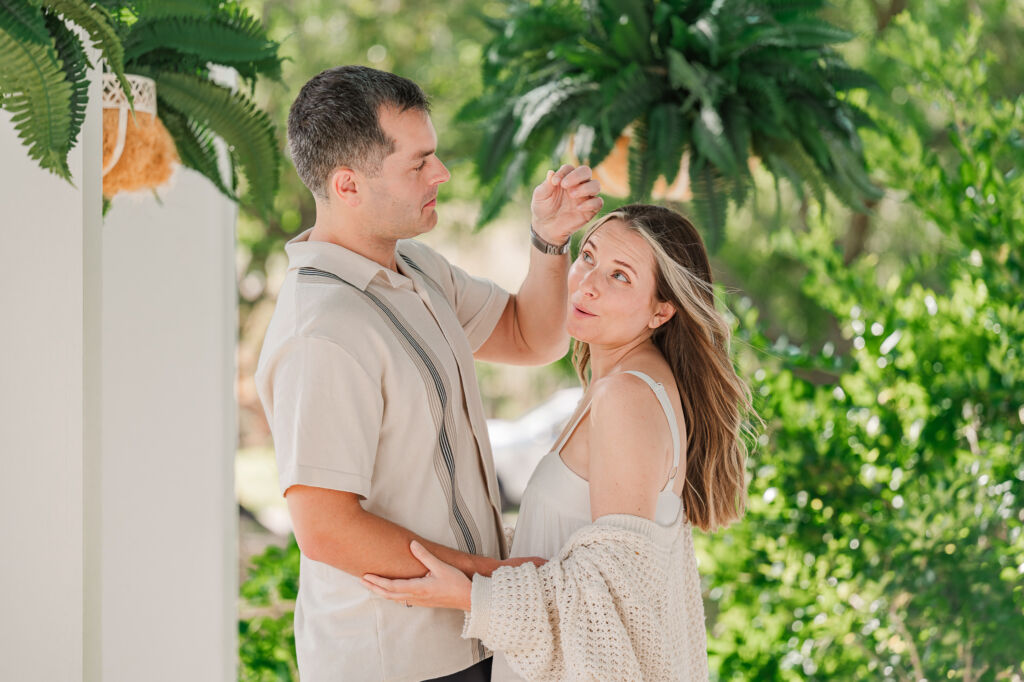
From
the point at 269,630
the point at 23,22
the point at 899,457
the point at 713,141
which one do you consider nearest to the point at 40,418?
the point at 23,22

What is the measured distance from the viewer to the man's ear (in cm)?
157

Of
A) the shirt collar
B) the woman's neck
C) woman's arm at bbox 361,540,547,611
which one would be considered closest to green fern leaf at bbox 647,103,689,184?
the woman's neck

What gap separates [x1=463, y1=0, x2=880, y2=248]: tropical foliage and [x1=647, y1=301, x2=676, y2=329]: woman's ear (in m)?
0.57

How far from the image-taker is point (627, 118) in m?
2.19

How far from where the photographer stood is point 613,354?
1.73 meters

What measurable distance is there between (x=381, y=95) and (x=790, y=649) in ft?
6.81

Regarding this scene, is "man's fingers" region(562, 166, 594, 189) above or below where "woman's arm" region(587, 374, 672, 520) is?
above

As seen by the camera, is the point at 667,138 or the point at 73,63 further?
the point at 667,138

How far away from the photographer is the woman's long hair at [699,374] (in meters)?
1.69

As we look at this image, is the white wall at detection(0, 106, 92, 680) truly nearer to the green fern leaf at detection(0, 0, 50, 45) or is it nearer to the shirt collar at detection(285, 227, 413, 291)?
the green fern leaf at detection(0, 0, 50, 45)

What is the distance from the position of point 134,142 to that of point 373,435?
83cm

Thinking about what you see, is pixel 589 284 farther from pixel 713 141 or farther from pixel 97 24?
pixel 97 24

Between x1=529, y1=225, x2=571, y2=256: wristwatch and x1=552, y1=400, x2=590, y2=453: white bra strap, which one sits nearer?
x1=552, y1=400, x2=590, y2=453: white bra strap

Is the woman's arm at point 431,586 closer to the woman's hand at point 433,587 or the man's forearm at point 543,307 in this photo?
the woman's hand at point 433,587
